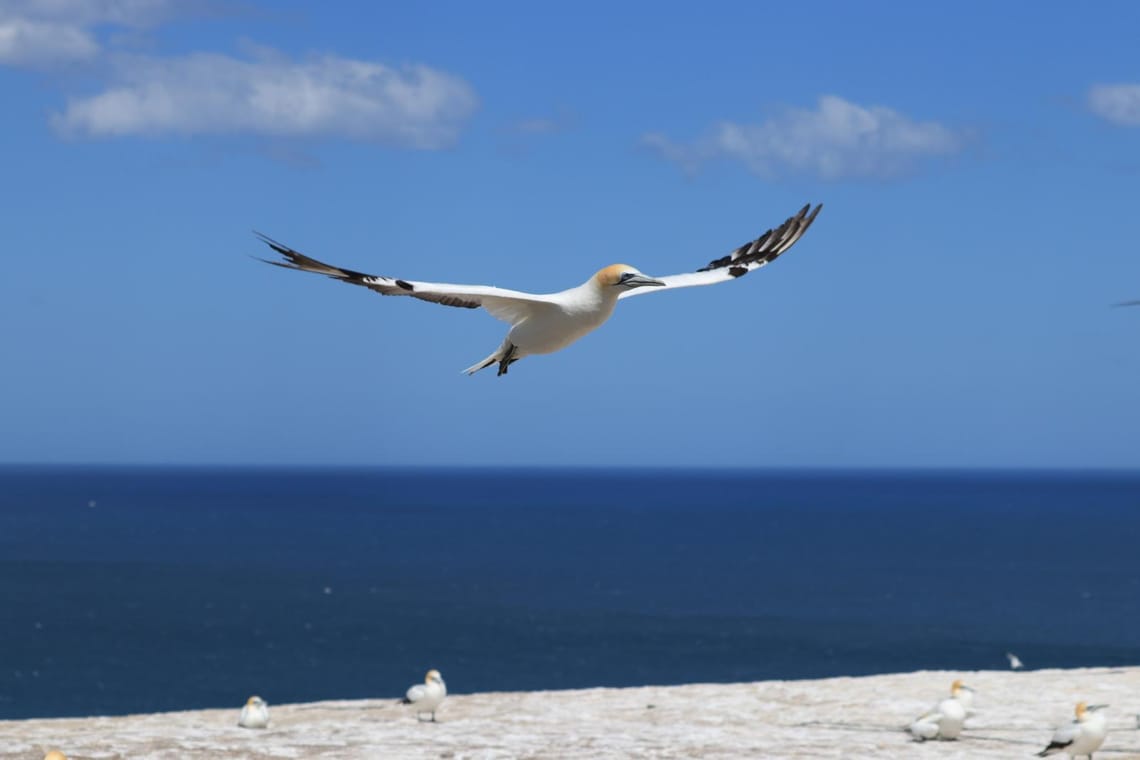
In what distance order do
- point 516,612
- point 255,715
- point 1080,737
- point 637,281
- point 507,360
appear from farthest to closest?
point 516,612 < point 255,715 < point 1080,737 < point 507,360 < point 637,281

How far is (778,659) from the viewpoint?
2783 inches

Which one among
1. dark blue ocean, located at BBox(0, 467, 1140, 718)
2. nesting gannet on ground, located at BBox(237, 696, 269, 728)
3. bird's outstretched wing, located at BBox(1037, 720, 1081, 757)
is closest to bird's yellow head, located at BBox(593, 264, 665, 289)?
bird's outstretched wing, located at BBox(1037, 720, 1081, 757)

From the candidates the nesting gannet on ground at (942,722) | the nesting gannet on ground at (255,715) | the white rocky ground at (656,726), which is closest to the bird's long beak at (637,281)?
the white rocky ground at (656,726)

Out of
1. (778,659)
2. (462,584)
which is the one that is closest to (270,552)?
(462,584)

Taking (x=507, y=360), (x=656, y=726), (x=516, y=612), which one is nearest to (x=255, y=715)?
(x=656, y=726)

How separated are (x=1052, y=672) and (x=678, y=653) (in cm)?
5428

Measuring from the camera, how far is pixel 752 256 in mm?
14695

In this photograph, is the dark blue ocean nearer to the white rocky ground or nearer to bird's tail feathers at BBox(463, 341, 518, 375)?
the white rocky ground

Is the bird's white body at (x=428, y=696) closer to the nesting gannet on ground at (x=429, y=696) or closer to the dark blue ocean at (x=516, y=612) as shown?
the nesting gannet on ground at (x=429, y=696)

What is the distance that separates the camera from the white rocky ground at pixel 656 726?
12055 millimetres

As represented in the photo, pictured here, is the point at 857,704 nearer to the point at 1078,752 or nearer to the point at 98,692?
the point at 1078,752

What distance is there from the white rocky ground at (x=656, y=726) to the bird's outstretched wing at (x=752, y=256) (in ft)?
13.3

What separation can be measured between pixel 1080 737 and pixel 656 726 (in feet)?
13.0

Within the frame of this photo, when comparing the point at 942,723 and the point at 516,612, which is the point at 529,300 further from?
the point at 516,612
